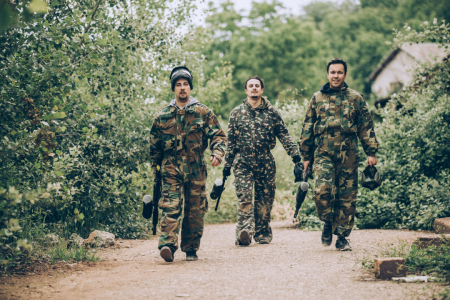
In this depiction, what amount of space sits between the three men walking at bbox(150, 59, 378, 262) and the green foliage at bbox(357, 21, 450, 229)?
2.02 metres

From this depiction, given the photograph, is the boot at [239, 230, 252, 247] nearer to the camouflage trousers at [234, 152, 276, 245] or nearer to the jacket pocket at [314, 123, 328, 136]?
the camouflage trousers at [234, 152, 276, 245]

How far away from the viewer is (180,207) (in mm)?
5051

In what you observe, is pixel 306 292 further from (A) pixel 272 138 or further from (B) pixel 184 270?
(A) pixel 272 138

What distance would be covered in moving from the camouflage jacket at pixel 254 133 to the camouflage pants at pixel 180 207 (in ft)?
4.35

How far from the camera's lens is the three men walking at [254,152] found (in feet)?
16.6

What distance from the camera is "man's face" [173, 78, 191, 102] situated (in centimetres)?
520

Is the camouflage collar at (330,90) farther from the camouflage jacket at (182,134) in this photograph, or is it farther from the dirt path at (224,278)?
the dirt path at (224,278)

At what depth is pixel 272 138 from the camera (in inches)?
258

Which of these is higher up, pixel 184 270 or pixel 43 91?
pixel 43 91

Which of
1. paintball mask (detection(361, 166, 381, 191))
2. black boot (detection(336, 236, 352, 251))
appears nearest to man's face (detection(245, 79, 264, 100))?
paintball mask (detection(361, 166, 381, 191))

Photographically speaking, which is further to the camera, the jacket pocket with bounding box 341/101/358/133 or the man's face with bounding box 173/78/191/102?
the jacket pocket with bounding box 341/101/358/133

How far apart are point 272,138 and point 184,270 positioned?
2703 millimetres

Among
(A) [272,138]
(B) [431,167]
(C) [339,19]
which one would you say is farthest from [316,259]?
(C) [339,19]

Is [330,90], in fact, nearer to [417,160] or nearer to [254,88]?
[254,88]
